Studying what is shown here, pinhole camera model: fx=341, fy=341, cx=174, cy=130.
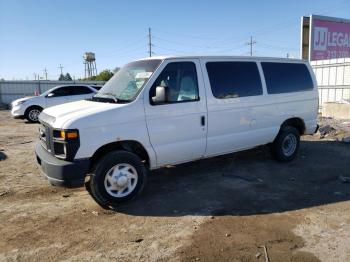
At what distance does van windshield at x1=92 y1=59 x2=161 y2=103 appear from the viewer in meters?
5.14

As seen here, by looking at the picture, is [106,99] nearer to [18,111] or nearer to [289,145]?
[289,145]

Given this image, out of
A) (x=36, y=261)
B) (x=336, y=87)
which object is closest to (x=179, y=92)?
(x=36, y=261)

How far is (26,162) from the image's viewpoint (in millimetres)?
7711

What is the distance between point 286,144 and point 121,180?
13.0ft

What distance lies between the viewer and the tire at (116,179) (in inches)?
186

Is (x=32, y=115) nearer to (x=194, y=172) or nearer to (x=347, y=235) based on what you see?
(x=194, y=172)

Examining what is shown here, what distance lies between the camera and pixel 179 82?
17.8 ft

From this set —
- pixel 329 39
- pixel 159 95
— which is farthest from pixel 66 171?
pixel 329 39

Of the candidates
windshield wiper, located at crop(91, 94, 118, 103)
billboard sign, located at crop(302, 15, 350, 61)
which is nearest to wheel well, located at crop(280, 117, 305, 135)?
windshield wiper, located at crop(91, 94, 118, 103)

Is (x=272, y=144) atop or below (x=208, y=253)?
atop

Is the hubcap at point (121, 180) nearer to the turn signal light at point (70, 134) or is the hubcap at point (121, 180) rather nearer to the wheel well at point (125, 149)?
the wheel well at point (125, 149)

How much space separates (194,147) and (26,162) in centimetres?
427

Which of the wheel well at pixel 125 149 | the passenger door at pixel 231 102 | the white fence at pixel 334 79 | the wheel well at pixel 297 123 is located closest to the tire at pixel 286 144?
the wheel well at pixel 297 123

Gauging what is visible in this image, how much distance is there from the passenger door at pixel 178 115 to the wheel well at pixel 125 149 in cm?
20
